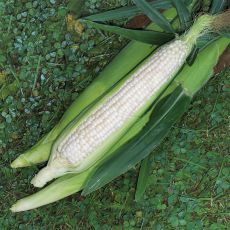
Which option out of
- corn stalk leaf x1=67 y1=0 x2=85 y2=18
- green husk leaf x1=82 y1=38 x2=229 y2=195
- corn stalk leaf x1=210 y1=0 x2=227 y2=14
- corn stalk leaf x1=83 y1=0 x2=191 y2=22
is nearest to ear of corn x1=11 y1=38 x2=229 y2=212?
green husk leaf x1=82 y1=38 x2=229 y2=195

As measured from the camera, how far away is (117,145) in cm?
177

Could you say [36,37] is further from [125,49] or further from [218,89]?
[218,89]

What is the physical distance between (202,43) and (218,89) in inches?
11.4

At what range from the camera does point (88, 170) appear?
1.79 m

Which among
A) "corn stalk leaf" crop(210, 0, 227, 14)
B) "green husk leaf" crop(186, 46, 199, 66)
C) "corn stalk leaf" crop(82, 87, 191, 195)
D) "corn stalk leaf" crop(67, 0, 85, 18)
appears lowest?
"corn stalk leaf" crop(82, 87, 191, 195)

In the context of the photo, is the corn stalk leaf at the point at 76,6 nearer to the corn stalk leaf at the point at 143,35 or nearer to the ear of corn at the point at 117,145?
the corn stalk leaf at the point at 143,35

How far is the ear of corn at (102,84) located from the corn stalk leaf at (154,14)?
0.37 feet

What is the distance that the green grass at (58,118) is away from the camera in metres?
1.94

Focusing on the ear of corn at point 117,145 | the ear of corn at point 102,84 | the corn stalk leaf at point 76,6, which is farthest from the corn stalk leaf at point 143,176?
the corn stalk leaf at point 76,6

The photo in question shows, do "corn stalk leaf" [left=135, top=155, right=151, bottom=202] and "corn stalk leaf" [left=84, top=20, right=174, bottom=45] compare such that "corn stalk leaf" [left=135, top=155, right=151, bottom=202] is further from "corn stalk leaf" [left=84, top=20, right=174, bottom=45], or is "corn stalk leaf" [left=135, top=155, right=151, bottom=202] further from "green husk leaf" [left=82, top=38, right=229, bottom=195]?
"corn stalk leaf" [left=84, top=20, right=174, bottom=45]

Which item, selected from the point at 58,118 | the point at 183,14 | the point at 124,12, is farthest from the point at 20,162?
the point at 183,14

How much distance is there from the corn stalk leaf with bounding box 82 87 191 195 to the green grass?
0.23 m

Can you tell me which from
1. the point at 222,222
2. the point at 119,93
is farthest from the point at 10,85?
the point at 222,222

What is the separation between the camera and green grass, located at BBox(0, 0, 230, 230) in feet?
6.35
